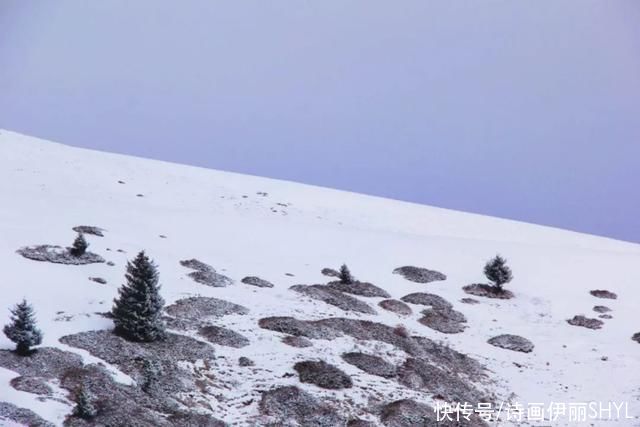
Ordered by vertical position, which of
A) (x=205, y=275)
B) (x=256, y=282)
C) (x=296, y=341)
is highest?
(x=256, y=282)

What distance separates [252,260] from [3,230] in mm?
12727

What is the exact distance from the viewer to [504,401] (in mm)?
20547

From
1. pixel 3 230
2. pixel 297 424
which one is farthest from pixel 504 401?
pixel 3 230

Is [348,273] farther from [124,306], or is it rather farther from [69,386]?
[69,386]

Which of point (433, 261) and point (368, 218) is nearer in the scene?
point (433, 261)

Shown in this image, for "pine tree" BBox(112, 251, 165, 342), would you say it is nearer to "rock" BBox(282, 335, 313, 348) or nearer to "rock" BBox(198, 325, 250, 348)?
"rock" BBox(198, 325, 250, 348)

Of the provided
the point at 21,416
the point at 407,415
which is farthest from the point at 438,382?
the point at 21,416

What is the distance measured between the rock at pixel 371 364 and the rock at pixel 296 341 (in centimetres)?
145

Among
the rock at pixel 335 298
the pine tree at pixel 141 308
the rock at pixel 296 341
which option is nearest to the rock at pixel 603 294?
the rock at pixel 335 298

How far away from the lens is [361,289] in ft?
101

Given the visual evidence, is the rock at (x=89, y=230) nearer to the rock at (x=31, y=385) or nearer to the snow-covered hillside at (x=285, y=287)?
the snow-covered hillside at (x=285, y=287)

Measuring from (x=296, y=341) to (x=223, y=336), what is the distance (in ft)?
8.72

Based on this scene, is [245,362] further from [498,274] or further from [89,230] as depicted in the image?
[498,274]

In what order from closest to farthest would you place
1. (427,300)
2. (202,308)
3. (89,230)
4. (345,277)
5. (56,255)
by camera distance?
1. (202,308)
2. (56,255)
3. (427,300)
4. (345,277)
5. (89,230)
